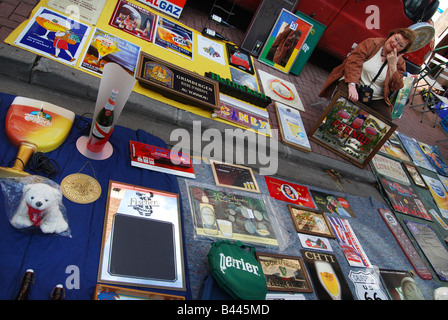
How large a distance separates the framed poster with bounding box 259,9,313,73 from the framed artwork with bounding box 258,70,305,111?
1.15 feet

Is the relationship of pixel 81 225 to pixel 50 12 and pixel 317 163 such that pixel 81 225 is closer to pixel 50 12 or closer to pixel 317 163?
pixel 50 12

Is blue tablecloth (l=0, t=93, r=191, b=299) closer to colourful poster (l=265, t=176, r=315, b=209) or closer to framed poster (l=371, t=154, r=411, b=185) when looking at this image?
colourful poster (l=265, t=176, r=315, b=209)

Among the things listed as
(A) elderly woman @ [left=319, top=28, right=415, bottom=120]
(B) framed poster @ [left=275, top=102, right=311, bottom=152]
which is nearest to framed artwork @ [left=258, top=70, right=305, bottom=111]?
(B) framed poster @ [left=275, top=102, right=311, bottom=152]

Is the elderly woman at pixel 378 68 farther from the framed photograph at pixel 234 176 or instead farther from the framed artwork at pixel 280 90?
the framed photograph at pixel 234 176

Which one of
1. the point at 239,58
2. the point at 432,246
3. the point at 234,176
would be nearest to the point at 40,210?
the point at 234,176

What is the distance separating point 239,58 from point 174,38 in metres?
0.96

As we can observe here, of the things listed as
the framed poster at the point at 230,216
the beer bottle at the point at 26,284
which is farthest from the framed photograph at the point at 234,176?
the beer bottle at the point at 26,284

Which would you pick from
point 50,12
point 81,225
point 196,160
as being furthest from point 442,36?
point 81,225

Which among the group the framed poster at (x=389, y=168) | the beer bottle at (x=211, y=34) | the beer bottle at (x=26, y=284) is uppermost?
the beer bottle at (x=211, y=34)

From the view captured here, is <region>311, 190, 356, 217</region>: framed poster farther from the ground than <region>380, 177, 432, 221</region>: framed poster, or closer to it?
closer to it

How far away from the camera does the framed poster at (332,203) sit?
9.66 feet

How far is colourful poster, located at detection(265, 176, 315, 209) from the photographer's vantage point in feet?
9.00

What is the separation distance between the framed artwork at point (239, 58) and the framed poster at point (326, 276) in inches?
99.4

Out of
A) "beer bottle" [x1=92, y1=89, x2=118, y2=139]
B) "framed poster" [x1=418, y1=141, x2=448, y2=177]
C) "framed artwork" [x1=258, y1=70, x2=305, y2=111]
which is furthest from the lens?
"framed poster" [x1=418, y1=141, x2=448, y2=177]
